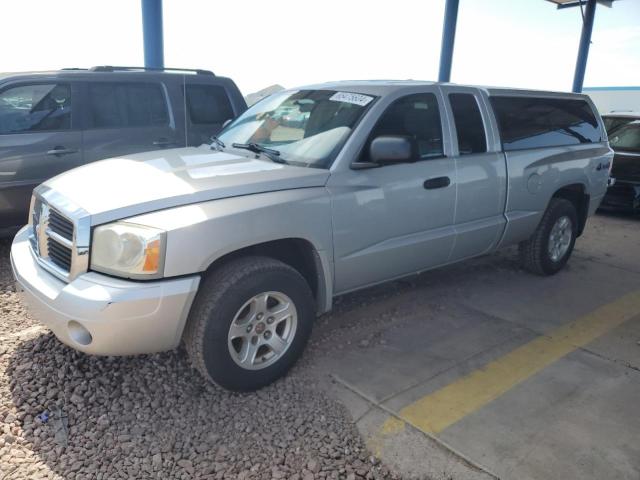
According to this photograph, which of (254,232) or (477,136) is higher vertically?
(477,136)

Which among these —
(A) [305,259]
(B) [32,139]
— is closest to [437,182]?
(A) [305,259]

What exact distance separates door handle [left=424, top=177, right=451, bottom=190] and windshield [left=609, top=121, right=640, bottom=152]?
5932 mm

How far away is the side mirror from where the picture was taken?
3.33 meters

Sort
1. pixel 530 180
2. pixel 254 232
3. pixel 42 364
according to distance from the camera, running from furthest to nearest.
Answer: pixel 530 180 < pixel 42 364 < pixel 254 232

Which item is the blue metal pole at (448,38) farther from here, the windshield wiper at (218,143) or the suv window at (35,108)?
the windshield wiper at (218,143)

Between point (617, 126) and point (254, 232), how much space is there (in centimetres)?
842

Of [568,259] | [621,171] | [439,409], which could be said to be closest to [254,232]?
[439,409]

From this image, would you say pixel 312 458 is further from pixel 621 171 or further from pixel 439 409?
pixel 621 171

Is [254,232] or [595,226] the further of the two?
[595,226]

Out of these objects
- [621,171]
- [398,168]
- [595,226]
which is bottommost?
[595,226]

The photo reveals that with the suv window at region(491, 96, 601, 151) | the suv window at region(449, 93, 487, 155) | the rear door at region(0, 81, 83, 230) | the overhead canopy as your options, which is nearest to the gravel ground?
the rear door at region(0, 81, 83, 230)

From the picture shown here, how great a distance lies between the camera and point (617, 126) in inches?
353

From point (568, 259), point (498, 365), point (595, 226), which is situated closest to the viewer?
point (498, 365)

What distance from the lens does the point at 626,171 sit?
26.4 feet
